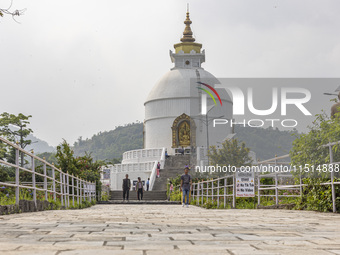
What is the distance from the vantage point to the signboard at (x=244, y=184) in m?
14.6

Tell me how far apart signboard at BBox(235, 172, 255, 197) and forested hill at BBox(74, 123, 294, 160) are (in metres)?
70.3

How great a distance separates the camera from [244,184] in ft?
48.2

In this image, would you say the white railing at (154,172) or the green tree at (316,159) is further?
the white railing at (154,172)

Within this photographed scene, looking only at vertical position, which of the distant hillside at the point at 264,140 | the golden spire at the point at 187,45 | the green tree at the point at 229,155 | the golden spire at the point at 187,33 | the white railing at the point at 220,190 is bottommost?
the white railing at the point at 220,190

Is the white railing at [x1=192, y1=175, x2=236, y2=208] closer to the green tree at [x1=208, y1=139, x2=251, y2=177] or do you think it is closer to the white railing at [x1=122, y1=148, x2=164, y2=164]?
the green tree at [x1=208, y1=139, x2=251, y2=177]

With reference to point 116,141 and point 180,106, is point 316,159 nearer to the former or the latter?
point 180,106

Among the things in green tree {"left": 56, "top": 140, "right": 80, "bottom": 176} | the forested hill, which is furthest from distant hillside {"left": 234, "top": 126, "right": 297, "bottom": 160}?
green tree {"left": 56, "top": 140, "right": 80, "bottom": 176}

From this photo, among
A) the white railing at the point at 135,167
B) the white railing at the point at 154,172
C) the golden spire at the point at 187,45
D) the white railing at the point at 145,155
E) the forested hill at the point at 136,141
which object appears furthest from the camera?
the forested hill at the point at 136,141

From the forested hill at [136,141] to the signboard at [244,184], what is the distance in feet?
231

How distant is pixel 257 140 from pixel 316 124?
3844 inches

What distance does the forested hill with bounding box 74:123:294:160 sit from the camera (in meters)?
106

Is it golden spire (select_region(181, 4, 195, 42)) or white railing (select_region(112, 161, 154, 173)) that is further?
golden spire (select_region(181, 4, 195, 42))

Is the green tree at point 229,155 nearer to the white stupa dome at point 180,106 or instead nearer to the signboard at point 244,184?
the white stupa dome at point 180,106

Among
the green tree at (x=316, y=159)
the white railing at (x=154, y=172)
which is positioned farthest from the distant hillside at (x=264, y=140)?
the green tree at (x=316, y=159)
